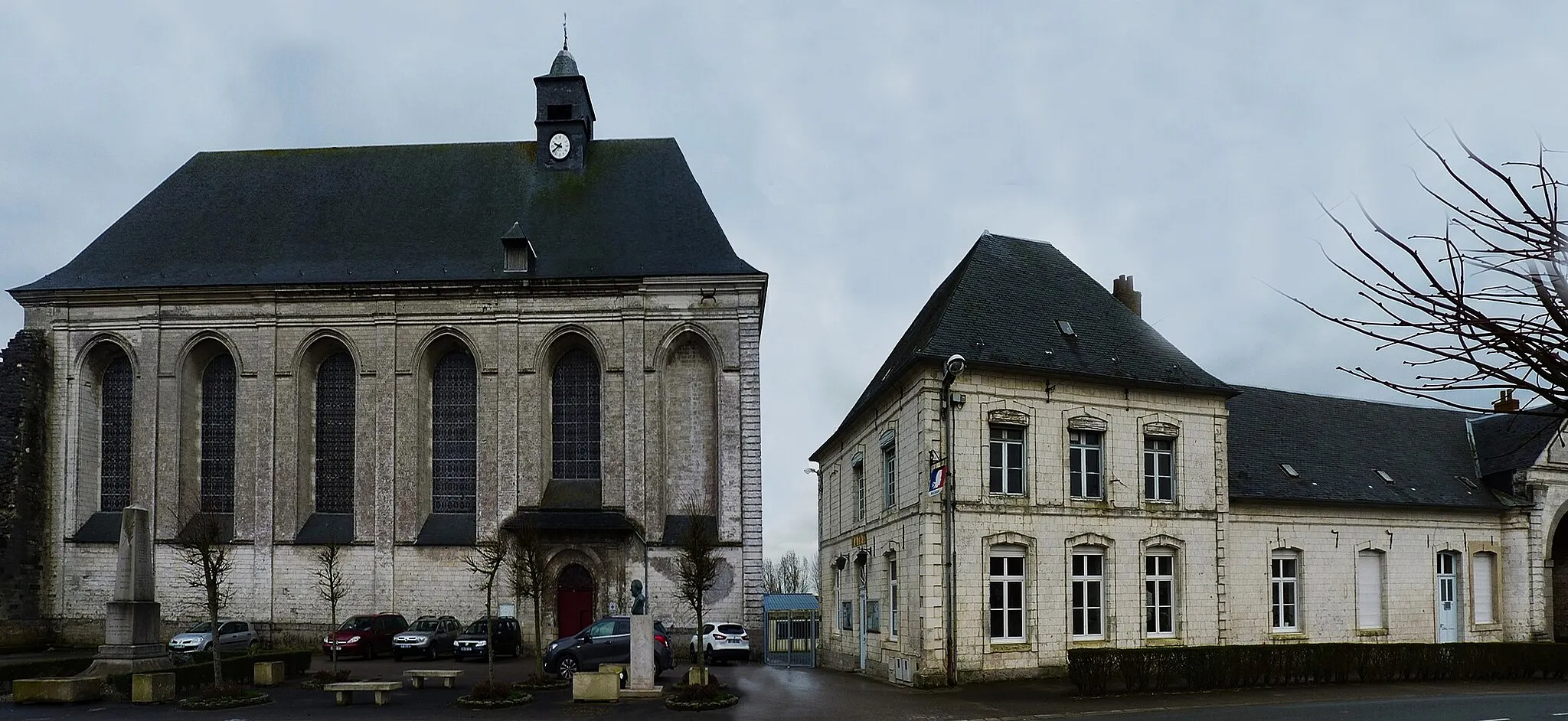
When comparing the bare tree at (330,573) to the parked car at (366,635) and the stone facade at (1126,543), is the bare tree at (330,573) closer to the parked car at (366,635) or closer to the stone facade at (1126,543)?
the parked car at (366,635)

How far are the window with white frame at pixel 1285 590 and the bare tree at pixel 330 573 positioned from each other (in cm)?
2535

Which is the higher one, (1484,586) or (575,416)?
(575,416)

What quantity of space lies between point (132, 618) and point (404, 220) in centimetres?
2089

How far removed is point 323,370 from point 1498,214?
130 ft

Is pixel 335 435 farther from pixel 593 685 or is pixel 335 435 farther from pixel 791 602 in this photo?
pixel 791 602

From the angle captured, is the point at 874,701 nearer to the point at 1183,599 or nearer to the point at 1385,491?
the point at 1183,599

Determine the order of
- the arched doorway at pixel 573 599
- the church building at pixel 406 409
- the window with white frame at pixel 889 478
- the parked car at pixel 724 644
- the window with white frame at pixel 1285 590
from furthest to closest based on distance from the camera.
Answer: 1. the church building at pixel 406 409
2. the arched doorway at pixel 573 599
3. the parked car at pixel 724 644
4. the window with white frame at pixel 1285 590
5. the window with white frame at pixel 889 478

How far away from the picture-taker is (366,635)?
3369cm

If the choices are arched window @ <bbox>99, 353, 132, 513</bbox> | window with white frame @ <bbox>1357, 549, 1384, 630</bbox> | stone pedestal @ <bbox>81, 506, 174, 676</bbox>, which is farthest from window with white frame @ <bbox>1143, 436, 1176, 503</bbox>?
arched window @ <bbox>99, 353, 132, 513</bbox>

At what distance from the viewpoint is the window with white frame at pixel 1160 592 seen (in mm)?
24750

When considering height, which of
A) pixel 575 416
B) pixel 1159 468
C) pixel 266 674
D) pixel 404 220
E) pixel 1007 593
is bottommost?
pixel 266 674

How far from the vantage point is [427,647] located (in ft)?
109

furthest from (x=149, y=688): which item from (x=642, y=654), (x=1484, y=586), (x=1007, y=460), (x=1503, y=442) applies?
(x=1503, y=442)

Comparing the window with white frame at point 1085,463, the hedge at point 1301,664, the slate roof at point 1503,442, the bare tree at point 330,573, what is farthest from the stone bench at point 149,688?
the slate roof at point 1503,442
